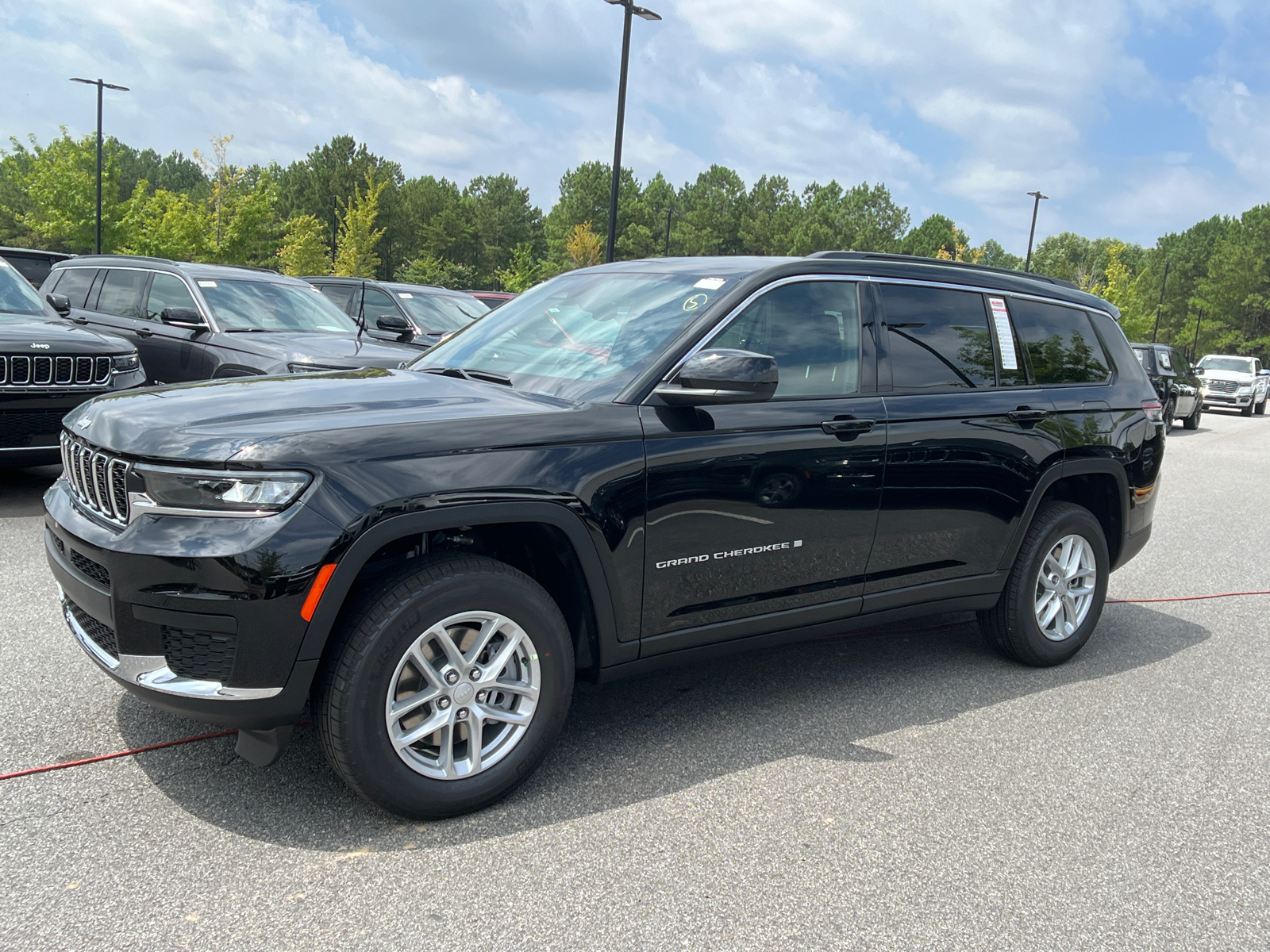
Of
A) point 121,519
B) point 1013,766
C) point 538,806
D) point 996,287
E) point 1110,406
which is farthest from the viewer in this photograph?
point 1110,406

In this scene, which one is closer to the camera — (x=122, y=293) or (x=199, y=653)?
(x=199, y=653)

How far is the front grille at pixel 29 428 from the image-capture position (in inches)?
271

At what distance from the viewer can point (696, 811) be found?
10.8 feet

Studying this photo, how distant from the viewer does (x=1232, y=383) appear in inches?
1241

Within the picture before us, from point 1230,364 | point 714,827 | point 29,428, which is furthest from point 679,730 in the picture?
point 1230,364

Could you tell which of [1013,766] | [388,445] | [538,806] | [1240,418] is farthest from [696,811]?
[1240,418]

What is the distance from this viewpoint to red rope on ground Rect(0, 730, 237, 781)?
10.8 ft

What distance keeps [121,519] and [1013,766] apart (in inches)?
123

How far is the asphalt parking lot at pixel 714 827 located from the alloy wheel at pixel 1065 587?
0.28 meters

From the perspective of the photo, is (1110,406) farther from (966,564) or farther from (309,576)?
(309,576)

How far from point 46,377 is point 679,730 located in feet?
18.2

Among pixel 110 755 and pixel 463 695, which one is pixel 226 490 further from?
pixel 110 755

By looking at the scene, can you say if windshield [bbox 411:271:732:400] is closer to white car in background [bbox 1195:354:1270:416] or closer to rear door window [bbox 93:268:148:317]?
rear door window [bbox 93:268:148:317]

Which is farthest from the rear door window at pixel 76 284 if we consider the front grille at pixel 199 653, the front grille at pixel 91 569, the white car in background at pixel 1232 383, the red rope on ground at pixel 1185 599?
the white car in background at pixel 1232 383
